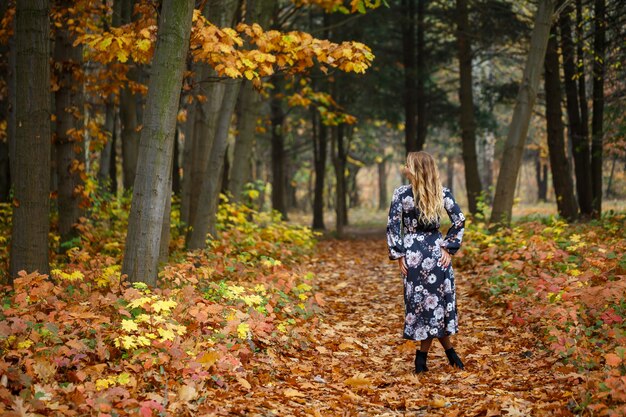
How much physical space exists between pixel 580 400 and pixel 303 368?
8.28 ft

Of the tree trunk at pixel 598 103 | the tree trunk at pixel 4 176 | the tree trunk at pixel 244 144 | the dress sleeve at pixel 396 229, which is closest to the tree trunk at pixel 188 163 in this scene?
the tree trunk at pixel 244 144

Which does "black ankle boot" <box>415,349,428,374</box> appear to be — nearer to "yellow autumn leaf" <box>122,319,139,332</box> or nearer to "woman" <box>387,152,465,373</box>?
"woman" <box>387,152,465,373</box>

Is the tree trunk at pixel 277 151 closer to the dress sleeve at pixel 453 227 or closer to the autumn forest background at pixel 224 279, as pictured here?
the autumn forest background at pixel 224 279

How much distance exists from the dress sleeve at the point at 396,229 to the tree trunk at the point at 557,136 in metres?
9.94

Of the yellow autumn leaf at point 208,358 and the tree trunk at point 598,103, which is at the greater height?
the tree trunk at point 598,103

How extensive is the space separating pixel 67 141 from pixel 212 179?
2392mm

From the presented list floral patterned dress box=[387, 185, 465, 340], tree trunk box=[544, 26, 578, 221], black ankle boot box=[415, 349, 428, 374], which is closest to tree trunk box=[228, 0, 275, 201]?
floral patterned dress box=[387, 185, 465, 340]

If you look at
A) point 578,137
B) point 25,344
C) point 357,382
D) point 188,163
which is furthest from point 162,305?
point 578,137

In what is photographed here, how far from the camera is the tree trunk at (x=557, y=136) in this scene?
14.9 meters

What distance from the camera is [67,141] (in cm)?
1004

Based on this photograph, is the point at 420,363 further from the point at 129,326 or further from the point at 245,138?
the point at 245,138

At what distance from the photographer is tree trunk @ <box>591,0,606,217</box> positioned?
14.2 m

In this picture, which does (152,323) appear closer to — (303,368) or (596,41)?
(303,368)

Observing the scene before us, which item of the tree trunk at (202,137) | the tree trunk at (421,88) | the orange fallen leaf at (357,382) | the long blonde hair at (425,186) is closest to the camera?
the orange fallen leaf at (357,382)
